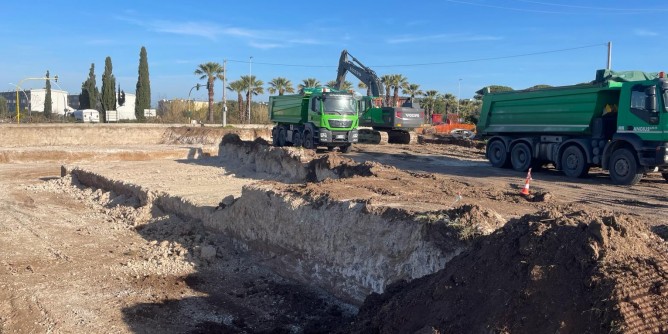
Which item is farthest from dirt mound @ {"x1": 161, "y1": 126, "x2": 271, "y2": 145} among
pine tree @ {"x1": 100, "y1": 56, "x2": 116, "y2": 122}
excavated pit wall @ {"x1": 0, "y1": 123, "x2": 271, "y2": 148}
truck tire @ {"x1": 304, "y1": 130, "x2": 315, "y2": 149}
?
pine tree @ {"x1": 100, "y1": 56, "x2": 116, "y2": 122}

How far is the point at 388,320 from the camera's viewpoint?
4820mm

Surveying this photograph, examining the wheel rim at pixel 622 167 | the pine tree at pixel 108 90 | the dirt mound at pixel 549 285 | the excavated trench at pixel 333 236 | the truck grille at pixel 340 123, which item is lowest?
the excavated trench at pixel 333 236

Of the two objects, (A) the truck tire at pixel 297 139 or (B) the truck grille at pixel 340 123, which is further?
(A) the truck tire at pixel 297 139

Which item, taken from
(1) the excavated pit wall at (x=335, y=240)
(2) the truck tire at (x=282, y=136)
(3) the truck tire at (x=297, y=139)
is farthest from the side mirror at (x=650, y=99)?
(2) the truck tire at (x=282, y=136)

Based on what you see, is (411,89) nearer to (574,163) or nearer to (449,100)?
(449,100)

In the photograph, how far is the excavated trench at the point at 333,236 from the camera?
6.79 metres

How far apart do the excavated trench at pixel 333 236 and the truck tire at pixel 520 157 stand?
19.1 ft

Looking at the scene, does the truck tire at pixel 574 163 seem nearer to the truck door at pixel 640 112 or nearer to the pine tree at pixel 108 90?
the truck door at pixel 640 112

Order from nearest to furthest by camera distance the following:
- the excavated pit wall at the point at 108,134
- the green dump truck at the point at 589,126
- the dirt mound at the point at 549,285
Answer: the dirt mound at the point at 549,285
the green dump truck at the point at 589,126
the excavated pit wall at the point at 108,134

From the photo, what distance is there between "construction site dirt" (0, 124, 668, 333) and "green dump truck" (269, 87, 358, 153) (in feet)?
15.0

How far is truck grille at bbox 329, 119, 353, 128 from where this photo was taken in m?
22.8

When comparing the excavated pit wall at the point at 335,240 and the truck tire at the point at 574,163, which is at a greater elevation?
the truck tire at the point at 574,163

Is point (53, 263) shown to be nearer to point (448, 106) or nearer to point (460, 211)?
point (460, 211)

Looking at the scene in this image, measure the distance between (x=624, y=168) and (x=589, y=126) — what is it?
1.48 meters
